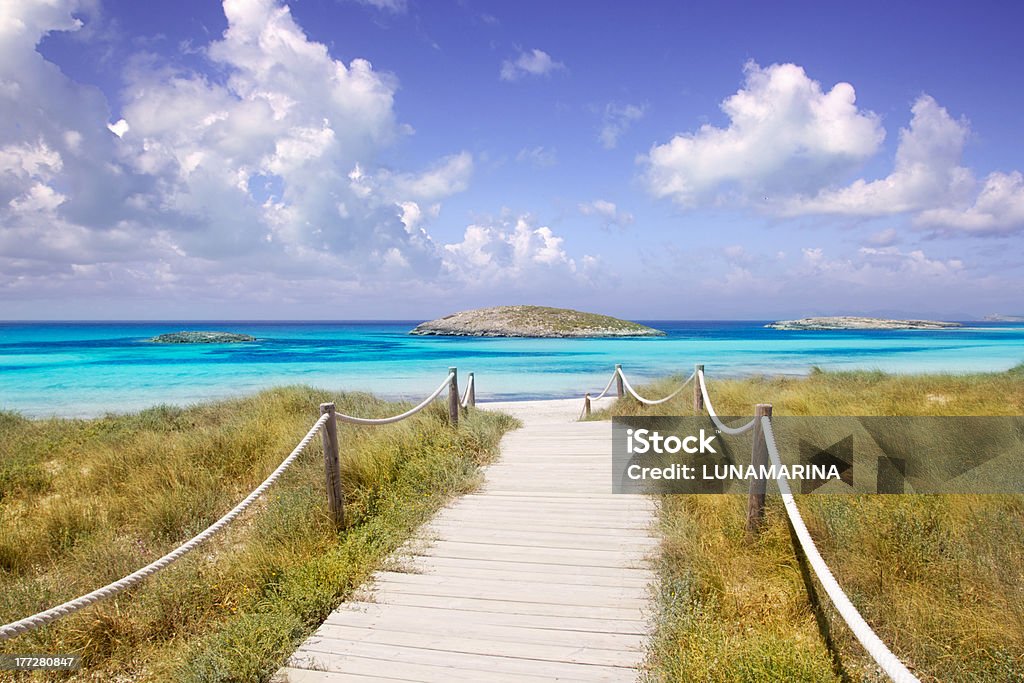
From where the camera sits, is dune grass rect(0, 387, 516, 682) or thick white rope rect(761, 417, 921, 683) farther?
dune grass rect(0, 387, 516, 682)

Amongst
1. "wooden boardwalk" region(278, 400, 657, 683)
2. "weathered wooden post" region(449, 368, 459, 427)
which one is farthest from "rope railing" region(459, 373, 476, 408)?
"wooden boardwalk" region(278, 400, 657, 683)

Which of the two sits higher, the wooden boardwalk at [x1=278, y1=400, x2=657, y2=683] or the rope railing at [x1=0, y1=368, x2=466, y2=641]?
the rope railing at [x1=0, y1=368, x2=466, y2=641]

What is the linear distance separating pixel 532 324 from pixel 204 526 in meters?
72.5

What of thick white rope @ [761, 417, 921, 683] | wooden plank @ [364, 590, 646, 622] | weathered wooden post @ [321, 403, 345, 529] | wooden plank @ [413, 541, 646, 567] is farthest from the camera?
weathered wooden post @ [321, 403, 345, 529]

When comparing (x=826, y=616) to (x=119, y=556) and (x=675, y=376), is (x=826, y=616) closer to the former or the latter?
(x=119, y=556)

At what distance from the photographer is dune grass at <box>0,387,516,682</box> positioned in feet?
11.9

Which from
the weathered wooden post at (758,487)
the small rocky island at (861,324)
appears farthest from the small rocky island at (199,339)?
the small rocky island at (861,324)

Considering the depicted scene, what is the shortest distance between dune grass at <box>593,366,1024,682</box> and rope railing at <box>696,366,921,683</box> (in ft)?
0.79

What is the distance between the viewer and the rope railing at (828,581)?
2.09 metres

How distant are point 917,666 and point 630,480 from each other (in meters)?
3.99

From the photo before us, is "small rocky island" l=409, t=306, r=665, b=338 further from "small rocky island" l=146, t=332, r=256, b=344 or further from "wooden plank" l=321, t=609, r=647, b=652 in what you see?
"wooden plank" l=321, t=609, r=647, b=652

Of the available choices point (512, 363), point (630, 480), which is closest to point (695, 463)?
point (630, 480)

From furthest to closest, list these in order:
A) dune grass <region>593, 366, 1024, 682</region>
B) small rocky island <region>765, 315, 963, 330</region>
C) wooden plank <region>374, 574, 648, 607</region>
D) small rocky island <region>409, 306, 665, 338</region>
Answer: small rocky island <region>765, 315, 963, 330</region>, small rocky island <region>409, 306, 665, 338</region>, wooden plank <region>374, 574, 648, 607</region>, dune grass <region>593, 366, 1024, 682</region>

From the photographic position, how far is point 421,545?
4.98m
